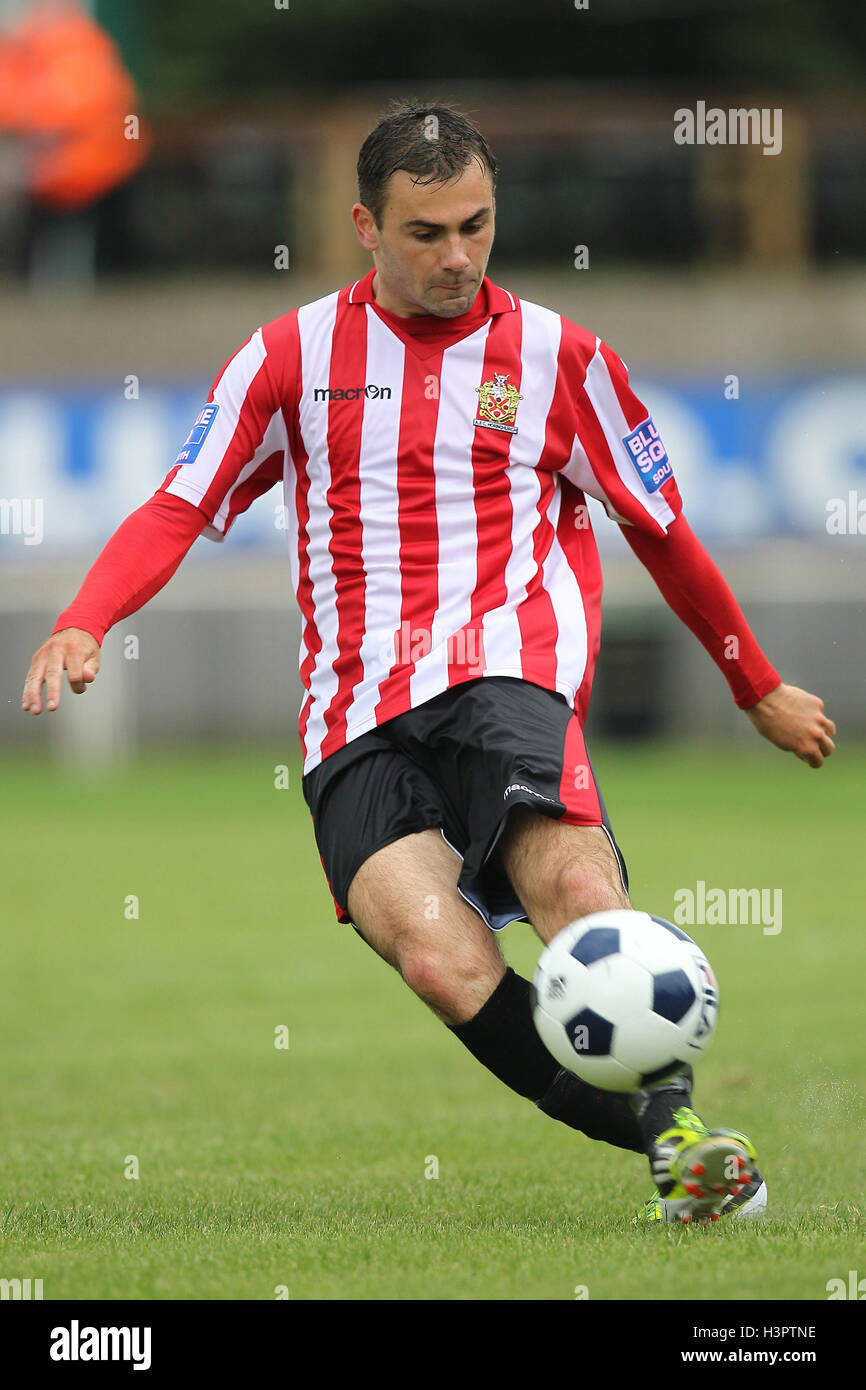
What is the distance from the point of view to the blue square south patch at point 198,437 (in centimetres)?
427

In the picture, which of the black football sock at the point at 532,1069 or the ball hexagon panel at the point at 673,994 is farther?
the black football sock at the point at 532,1069

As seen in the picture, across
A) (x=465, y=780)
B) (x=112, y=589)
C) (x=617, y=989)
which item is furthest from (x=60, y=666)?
(x=617, y=989)

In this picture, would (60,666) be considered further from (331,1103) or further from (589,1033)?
(331,1103)

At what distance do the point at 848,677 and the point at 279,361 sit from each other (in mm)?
18463

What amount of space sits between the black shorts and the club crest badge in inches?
22.6

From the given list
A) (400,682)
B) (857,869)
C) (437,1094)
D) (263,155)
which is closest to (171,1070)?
(437,1094)

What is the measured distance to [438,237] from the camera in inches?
159

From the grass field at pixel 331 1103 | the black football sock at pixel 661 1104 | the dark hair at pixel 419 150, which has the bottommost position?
the grass field at pixel 331 1103

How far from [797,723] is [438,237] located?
140 cm

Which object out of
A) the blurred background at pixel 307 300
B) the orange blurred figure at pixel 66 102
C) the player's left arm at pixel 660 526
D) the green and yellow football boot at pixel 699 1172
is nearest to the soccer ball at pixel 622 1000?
the green and yellow football boot at pixel 699 1172

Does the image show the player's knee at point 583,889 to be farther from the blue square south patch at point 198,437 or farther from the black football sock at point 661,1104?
the blue square south patch at point 198,437

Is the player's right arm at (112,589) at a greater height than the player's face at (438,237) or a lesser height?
lesser

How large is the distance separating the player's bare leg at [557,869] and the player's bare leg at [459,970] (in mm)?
136

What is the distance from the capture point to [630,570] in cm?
2123
